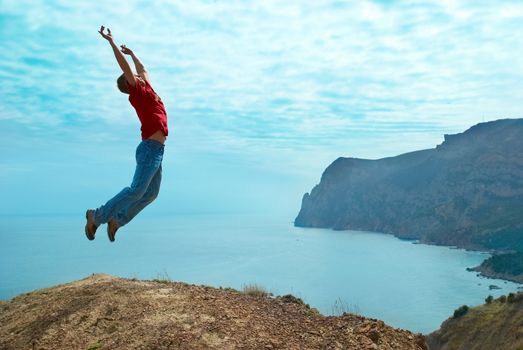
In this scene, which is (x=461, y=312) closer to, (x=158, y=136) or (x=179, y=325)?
(x=179, y=325)

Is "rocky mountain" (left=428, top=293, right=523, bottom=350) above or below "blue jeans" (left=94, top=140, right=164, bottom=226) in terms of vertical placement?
below

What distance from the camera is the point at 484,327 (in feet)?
146

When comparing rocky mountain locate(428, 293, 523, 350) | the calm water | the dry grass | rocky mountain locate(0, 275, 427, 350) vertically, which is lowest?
the calm water

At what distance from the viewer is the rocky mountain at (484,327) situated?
132 ft

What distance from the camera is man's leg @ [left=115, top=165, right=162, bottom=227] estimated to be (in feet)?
22.1

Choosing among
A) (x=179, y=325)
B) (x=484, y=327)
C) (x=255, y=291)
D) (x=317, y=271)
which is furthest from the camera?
(x=317, y=271)

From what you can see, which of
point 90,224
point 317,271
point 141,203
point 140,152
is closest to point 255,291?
point 141,203

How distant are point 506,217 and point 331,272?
87098mm

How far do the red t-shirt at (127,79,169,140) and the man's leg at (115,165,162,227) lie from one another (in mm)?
646

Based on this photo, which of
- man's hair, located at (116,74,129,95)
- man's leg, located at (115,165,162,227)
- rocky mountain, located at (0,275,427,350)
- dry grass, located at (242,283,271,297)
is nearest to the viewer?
man's hair, located at (116,74,129,95)

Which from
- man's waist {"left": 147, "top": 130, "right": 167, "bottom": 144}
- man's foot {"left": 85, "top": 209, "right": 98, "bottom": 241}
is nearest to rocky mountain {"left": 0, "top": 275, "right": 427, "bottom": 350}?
man's foot {"left": 85, "top": 209, "right": 98, "bottom": 241}

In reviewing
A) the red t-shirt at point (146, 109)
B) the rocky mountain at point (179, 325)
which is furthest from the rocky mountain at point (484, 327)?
the red t-shirt at point (146, 109)

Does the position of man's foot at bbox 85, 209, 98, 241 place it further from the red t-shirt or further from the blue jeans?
the red t-shirt

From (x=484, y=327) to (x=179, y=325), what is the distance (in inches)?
1763
